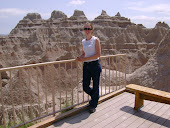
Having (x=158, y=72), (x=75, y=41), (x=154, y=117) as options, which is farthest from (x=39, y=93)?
(x=75, y=41)

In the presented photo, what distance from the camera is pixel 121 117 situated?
308 cm

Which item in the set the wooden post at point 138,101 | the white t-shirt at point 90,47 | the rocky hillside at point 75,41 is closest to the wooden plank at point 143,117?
the wooden post at point 138,101

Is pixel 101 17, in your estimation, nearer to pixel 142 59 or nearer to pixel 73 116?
pixel 142 59

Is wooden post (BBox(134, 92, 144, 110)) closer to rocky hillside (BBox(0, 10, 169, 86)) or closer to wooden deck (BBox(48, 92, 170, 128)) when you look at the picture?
wooden deck (BBox(48, 92, 170, 128))

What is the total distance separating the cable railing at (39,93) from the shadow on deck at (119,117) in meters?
0.32

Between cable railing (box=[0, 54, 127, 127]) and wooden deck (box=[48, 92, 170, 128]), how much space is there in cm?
39

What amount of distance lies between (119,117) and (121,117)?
4cm

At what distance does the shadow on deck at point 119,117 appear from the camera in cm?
282

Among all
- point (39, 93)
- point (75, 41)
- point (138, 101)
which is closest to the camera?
point (138, 101)

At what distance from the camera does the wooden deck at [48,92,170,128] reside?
110 inches

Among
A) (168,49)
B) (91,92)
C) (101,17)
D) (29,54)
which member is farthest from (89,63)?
(101,17)

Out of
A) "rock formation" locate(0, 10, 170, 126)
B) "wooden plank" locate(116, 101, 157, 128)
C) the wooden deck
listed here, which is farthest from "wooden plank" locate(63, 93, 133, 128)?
"rock formation" locate(0, 10, 170, 126)

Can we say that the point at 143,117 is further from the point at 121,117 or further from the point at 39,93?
the point at 39,93

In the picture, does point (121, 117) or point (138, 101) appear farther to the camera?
point (138, 101)
